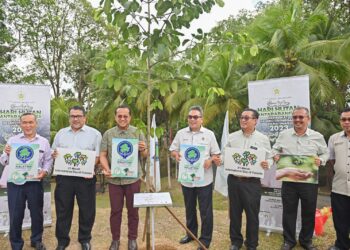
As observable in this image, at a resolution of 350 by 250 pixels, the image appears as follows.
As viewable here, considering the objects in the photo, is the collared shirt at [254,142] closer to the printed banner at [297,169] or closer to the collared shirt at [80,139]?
the printed banner at [297,169]

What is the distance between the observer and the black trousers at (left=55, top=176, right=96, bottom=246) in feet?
14.9

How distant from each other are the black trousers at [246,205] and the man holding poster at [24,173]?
243 centimetres

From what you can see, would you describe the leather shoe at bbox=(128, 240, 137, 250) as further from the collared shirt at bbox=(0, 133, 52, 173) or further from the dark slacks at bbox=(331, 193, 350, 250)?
the dark slacks at bbox=(331, 193, 350, 250)

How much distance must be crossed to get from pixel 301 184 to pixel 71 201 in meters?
2.99

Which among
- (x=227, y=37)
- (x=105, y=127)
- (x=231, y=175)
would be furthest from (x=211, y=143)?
(x=105, y=127)

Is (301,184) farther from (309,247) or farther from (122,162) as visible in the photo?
(122,162)

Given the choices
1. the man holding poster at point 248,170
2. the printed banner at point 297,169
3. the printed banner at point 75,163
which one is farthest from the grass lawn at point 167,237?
the printed banner at point 75,163

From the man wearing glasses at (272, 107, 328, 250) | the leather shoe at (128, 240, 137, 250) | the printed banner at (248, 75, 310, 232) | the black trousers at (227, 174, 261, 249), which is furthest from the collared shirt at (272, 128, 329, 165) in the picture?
the leather shoe at (128, 240, 137, 250)

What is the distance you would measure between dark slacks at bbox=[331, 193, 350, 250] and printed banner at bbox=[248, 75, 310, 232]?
0.89 meters

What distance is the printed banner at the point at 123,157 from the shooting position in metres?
4.27

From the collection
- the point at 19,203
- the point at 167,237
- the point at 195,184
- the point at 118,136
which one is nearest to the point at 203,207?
the point at 195,184

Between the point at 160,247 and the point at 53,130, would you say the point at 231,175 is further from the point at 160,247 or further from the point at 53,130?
the point at 53,130

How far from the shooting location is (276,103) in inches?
221

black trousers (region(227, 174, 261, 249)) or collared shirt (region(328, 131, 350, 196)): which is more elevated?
collared shirt (region(328, 131, 350, 196))
